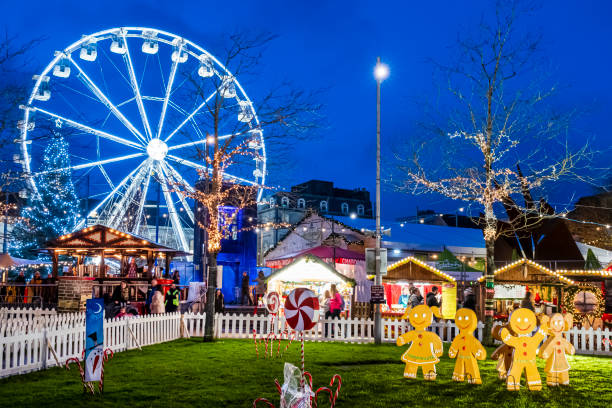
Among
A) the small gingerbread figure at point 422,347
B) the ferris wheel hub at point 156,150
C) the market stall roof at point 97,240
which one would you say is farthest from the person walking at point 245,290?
the small gingerbread figure at point 422,347

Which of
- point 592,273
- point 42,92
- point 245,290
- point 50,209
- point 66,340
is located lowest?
point 66,340

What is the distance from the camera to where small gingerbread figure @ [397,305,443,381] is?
33.0ft

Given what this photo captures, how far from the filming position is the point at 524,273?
76.3 ft

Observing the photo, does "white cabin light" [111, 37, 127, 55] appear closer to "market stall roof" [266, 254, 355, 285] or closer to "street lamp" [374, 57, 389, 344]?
"market stall roof" [266, 254, 355, 285]

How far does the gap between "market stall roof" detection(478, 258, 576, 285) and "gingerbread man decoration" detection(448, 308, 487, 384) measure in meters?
14.0

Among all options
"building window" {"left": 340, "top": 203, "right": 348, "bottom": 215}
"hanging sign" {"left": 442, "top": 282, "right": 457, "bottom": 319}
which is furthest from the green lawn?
"building window" {"left": 340, "top": 203, "right": 348, "bottom": 215}

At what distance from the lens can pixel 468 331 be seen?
989cm

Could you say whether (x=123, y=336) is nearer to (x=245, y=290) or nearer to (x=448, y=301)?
(x=448, y=301)

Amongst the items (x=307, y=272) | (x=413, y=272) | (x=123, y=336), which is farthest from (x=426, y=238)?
(x=123, y=336)

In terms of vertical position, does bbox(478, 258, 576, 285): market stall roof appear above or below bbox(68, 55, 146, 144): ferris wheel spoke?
below

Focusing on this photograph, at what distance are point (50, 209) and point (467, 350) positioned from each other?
1714 inches

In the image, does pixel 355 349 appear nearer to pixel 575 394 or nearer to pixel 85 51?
pixel 575 394

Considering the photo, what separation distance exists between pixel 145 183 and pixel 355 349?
16245 mm

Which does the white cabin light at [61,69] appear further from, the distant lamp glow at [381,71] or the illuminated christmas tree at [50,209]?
the illuminated christmas tree at [50,209]
